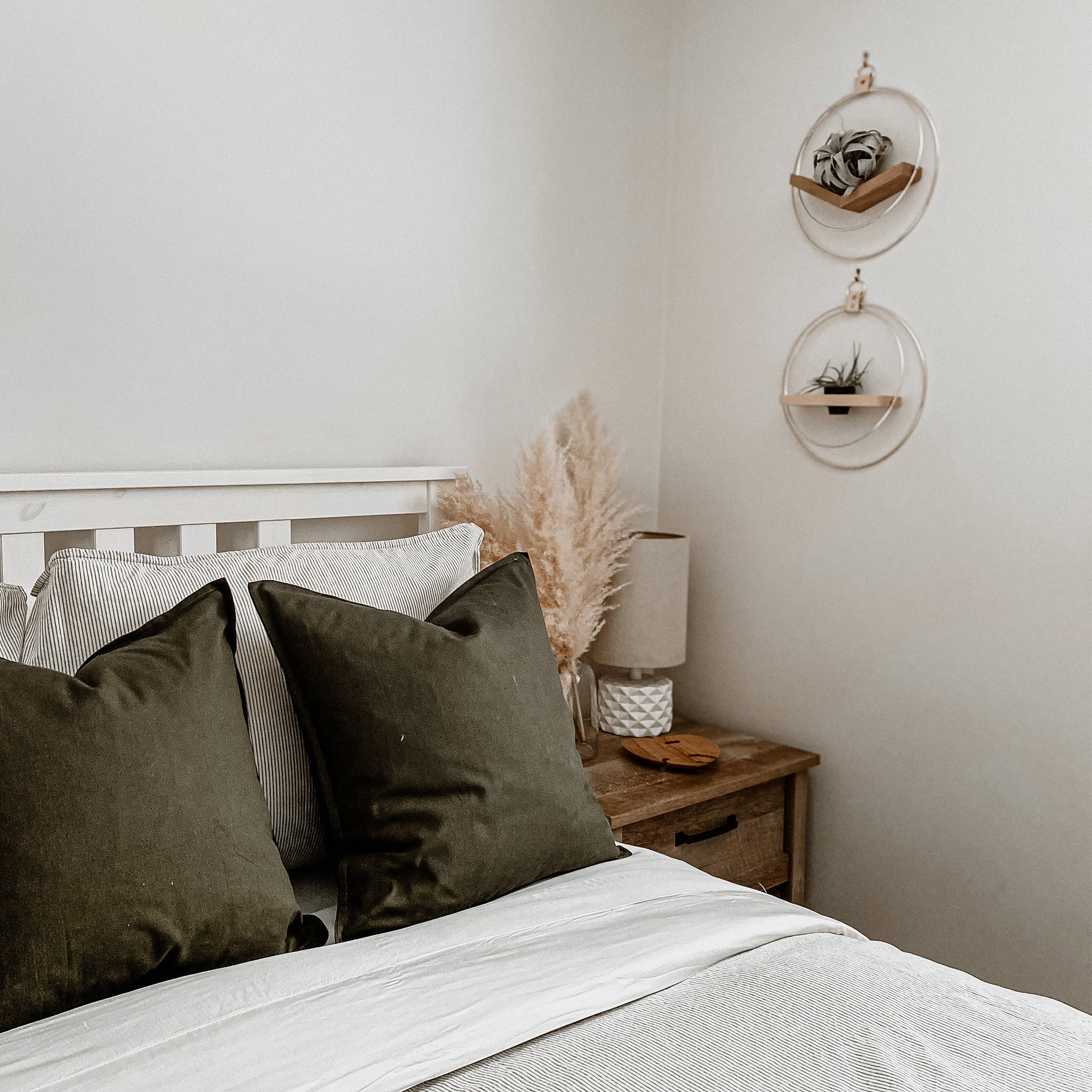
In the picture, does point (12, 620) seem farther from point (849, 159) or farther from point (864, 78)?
point (864, 78)

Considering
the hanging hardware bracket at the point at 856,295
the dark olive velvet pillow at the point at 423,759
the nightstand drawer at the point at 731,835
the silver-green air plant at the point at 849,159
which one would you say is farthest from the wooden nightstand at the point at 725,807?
the silver-green air plant at the point at 849,159

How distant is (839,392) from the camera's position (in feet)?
6.47

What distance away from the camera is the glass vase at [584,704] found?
1.91 metres

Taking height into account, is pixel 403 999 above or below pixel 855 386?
below

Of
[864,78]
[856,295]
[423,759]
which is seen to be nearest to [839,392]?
[856,295]

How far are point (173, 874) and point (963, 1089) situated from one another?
732mm

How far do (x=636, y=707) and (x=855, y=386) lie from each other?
798mm

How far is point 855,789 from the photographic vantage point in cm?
205

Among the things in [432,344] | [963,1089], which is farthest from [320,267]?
[963,1089]

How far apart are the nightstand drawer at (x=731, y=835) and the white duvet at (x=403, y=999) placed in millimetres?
621

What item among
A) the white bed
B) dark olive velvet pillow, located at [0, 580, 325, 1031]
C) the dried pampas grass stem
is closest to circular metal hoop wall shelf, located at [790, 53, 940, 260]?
the dried pampas grass stem

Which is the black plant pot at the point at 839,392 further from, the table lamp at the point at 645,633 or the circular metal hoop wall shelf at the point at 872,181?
the table lamp at the point at 645,633

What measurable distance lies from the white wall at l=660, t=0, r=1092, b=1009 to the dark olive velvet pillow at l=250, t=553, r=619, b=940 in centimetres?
96

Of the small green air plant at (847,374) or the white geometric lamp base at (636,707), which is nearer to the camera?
the small green air plant at (847,374)
